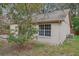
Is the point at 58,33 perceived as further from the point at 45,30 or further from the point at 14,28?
the point at 14,28

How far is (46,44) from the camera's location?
1215 millimetres

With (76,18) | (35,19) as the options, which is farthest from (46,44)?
(76,18)

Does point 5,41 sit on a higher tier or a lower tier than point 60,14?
lower

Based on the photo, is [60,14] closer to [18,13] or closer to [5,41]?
[18,13]

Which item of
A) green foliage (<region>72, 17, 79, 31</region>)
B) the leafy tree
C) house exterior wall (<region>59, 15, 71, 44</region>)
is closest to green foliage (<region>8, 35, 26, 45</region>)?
the leafy tree

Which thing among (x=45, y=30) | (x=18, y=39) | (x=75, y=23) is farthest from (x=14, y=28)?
(x=75, y=23)

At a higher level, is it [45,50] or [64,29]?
A: [64,29]

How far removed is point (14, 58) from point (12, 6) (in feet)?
1.81

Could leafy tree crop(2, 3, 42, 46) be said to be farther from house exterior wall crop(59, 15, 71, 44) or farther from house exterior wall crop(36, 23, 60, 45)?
house exterior wall crop(59, 15, 71, 44)

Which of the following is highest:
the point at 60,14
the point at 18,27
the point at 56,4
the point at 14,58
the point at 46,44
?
the point at 56,4

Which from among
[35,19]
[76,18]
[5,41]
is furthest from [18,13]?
[76,18]

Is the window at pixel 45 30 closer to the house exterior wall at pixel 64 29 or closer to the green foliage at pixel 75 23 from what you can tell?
the house exterior wall at pixel 64 29

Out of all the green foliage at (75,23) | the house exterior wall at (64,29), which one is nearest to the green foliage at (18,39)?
the house exterior wall at (64,29)

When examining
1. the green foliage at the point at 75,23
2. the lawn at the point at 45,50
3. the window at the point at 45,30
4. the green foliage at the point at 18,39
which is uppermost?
the green foliage at the point at 75,23
